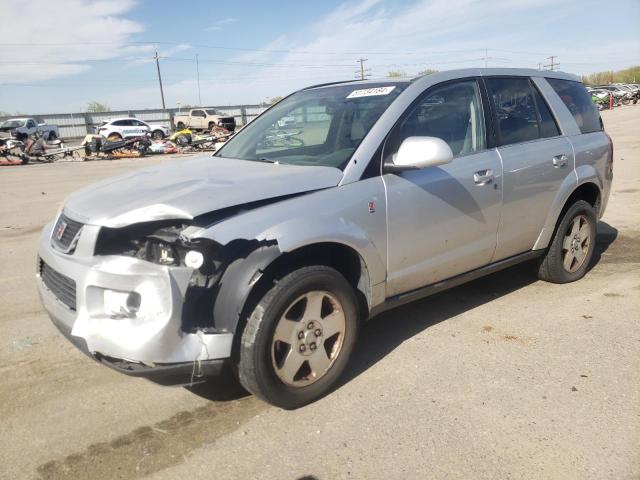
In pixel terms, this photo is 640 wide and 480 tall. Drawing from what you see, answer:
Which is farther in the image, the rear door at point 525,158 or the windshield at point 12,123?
the windshield at point 12,123

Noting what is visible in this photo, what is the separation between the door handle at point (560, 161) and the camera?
4328 mm

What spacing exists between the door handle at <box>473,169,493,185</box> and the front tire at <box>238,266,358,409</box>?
1.28 metres

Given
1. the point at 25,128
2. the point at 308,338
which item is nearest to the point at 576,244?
the point at 308,338

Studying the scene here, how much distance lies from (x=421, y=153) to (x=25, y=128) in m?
34.2

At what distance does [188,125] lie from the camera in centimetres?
3812

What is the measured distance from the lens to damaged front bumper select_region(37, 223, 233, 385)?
8.23ft

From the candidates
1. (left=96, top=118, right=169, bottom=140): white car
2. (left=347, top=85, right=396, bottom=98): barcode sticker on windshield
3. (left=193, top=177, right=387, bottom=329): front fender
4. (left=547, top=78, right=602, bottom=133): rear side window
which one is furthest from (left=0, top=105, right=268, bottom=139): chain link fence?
(left=193, top=177, right=387, bottom=329): front fender

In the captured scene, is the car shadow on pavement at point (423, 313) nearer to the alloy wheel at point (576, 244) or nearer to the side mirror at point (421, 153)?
the alloy wheel at point (576, 244)

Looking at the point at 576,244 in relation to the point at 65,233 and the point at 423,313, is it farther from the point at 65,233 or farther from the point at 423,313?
the point at 65,233

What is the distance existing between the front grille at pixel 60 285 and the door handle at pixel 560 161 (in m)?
3.63

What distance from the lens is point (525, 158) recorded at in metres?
4.08

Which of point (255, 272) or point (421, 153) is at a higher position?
point (421, 153)

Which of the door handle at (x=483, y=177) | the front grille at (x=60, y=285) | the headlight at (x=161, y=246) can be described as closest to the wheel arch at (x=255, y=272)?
the headlight at (x=161, y=246)

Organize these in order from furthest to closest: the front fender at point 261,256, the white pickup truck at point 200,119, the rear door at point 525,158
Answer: the white pickup truck at point 200,119, the rear door at point 525,158, the front fender at point 261,256
